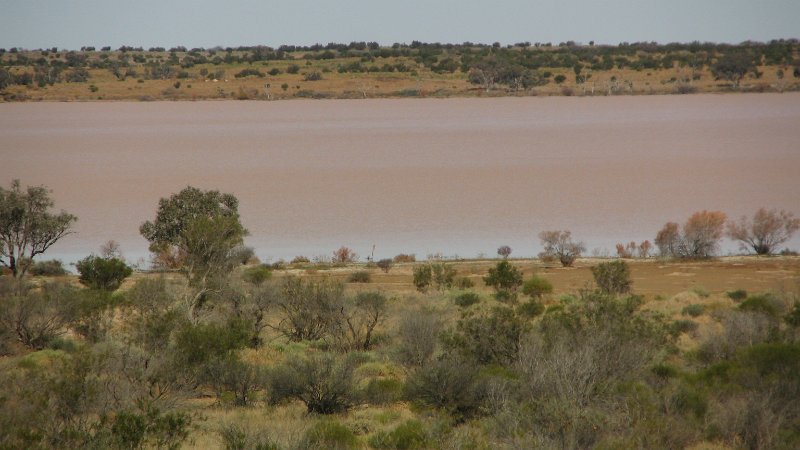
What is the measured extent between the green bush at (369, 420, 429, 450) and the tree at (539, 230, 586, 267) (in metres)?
19.5

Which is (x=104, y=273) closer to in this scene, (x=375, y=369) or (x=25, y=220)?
(x=25, y=220)

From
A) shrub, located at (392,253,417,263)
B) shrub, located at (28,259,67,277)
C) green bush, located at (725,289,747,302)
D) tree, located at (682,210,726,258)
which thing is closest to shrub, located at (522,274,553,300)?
green bush, located at (725,289,747,302)

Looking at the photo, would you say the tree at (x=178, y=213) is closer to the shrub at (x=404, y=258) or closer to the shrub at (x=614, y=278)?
the shrub at (x=404, y=258)

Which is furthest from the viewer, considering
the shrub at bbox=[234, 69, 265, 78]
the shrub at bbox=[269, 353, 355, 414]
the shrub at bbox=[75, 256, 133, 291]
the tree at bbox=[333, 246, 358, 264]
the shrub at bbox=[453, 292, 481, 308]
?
the shrub at bbox=[234, 69, 265, 78]

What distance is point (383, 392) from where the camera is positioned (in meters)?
11.4

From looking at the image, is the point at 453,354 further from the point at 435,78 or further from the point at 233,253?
the point at 435,78

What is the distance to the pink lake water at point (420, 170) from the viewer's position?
37.5m

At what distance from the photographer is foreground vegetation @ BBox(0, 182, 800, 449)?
329 inches

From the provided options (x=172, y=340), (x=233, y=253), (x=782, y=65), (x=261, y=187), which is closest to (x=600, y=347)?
(x=172, y=340)

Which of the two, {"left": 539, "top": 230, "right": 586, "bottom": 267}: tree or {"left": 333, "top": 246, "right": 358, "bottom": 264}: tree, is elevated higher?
{"left": 539, "top": 230, "right": 586, "bottom": 267}: tree

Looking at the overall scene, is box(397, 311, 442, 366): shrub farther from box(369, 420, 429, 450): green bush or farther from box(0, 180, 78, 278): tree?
box(0, 180, 78, 278): tree

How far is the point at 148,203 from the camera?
45344 mm

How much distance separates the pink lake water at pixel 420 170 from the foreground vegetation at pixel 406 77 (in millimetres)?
3242

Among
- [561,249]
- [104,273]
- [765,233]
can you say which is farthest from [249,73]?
[104,273]
